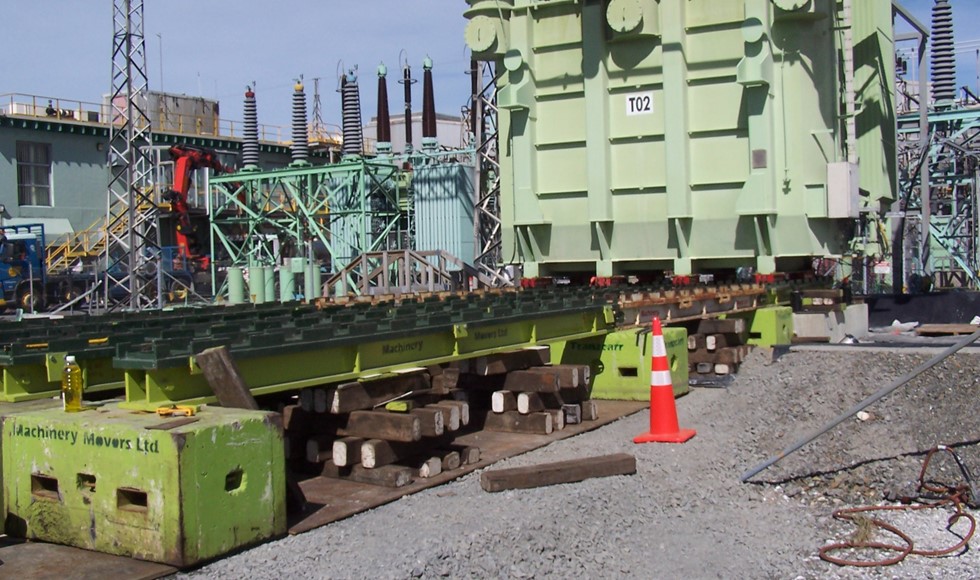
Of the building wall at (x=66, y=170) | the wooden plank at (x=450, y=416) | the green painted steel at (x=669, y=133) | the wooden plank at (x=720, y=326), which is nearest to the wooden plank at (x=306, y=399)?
the wooden plank at (x=450, y=416)

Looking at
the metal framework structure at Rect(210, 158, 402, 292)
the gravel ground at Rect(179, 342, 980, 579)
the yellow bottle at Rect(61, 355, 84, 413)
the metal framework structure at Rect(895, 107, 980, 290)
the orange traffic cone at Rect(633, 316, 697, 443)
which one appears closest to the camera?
the gravel ground at Rect(179, 342, 980, 579)

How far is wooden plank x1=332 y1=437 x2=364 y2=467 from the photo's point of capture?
22.6 ft

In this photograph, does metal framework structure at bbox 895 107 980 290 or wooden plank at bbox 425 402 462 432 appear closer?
wooden plank at bbox 425 402 462 432

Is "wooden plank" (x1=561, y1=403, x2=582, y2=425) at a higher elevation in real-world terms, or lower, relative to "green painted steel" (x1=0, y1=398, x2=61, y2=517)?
lower

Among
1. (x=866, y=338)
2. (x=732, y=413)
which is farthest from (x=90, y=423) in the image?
(x=866, y=338)

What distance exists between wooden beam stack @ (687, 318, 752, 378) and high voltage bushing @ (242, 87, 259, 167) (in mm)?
30150

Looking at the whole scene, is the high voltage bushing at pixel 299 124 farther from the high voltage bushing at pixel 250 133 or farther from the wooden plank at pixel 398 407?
the wooden plank at pixel 398 407

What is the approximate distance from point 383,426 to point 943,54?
1057 inches

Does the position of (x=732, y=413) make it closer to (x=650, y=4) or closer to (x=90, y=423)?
(x=90, y=423)

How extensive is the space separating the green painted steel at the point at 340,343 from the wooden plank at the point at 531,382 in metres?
0.28

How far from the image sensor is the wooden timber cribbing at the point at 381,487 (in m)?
6.09

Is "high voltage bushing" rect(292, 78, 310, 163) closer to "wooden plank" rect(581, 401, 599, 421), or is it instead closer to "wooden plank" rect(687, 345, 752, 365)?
"wooden plank" rect(687, 345, 752, 365)

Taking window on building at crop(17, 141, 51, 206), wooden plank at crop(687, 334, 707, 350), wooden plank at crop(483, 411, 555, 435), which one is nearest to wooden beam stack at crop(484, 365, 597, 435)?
wooden plank at crop(483, 411, 555, 435)

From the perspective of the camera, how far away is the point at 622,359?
1063cm
